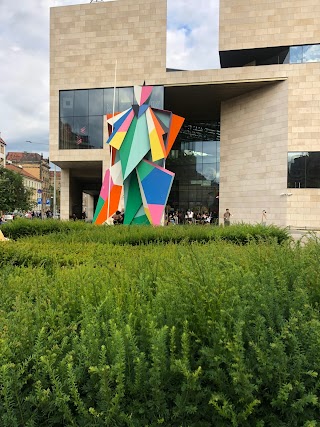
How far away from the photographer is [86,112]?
95.5 feet

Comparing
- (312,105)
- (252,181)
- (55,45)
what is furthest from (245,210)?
(55,45)

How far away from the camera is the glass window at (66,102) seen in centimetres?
2926

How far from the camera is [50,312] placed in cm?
242

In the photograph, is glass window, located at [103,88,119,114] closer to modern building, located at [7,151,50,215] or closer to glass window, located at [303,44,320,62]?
glass window, located at [303,44,320,62]

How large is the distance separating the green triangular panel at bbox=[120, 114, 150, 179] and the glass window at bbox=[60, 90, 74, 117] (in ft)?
51.7

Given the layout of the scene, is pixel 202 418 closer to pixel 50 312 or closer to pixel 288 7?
pixel 50 312

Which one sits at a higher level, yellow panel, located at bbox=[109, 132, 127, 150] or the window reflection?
the window reflection

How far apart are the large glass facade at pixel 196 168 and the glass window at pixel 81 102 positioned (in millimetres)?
10741

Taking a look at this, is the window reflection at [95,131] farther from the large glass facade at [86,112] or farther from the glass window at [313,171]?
the glass window at [313,171]

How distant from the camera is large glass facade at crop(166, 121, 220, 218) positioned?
35156 mm

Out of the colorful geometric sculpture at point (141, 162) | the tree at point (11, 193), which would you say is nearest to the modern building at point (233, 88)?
the tree at point (11, 193)

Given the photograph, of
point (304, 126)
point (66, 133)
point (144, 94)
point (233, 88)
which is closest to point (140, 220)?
point (144, 94)

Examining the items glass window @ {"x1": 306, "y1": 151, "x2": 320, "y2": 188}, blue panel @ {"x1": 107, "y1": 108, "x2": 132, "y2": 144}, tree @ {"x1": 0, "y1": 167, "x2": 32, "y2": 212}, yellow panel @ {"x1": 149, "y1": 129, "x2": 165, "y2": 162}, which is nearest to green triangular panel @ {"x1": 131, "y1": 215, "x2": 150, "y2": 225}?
yellow panel @ {"x1": 149, "y1": 129, "x2": 165, "y2": 162}

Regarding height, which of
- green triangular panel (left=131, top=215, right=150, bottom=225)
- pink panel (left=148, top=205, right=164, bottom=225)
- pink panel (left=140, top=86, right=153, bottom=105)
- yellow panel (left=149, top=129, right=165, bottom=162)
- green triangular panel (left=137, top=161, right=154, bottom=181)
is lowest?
green triangular panel (left=131, top=215, right=150, bottom=225)
